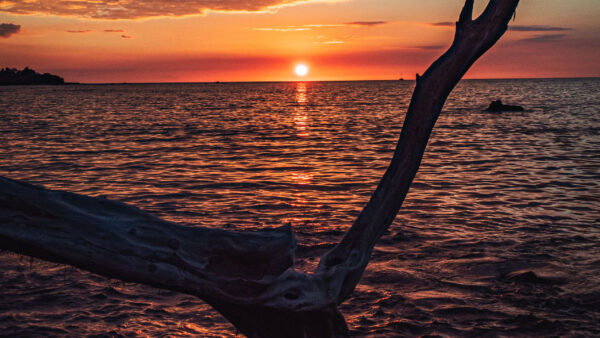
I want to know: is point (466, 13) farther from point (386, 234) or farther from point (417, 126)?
point (386, 234)

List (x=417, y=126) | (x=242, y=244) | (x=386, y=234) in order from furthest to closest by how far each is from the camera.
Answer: (x=386, y=234), (x=417, y=126), (x=242, y=244)

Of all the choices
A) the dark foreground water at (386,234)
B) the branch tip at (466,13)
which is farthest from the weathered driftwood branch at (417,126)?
the dark foreground water at (386,234)

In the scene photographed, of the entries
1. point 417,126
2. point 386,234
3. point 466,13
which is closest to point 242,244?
point 417,126

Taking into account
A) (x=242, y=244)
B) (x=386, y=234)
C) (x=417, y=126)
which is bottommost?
(x=386, y=234)

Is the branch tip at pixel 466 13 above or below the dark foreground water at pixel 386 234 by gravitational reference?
above

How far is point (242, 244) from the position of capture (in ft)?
10.4

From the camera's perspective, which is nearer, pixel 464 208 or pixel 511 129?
pixel 464 208

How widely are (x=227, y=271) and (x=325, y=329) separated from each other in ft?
2.83

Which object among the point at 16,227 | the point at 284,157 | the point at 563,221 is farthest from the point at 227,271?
the point at 284,157

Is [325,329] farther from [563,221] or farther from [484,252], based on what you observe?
[563,221]

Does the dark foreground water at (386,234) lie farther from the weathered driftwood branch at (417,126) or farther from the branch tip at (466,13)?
the branch tip at (466,13)

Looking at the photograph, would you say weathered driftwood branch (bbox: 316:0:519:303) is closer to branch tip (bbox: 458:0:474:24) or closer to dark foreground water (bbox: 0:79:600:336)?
branch tip (bbox: 458:0:474:24)

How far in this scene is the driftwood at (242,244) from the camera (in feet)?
9.27

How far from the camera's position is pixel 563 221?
29.6 feet
